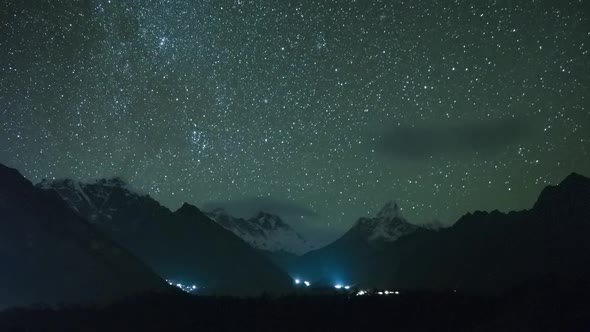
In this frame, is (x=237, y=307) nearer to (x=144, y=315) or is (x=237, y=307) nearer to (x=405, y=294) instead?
(x=144, y=315)

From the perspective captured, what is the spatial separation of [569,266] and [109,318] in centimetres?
16523

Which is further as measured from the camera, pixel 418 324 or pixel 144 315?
pixel 144 315

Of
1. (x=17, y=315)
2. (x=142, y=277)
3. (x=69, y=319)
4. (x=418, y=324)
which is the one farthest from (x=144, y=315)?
(x=142, y=277)

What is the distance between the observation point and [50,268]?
163m

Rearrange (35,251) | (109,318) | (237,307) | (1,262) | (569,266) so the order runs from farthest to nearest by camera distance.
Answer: (569,266) < (35,251) < (1,262) < (237,307) < (109,318)

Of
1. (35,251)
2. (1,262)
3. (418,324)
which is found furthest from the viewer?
(35,251)

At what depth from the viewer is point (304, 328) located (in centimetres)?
5578

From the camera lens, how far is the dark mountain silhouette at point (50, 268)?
141 meters

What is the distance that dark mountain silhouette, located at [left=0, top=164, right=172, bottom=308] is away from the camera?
463ft

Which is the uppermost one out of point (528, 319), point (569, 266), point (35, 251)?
point (35, 251)

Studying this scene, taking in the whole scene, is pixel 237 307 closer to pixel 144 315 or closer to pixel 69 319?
pixel 144 315

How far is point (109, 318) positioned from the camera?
2329 inches

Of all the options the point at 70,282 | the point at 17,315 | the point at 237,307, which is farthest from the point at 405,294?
the point at 70,282

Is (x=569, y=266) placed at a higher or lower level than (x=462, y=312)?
higher
